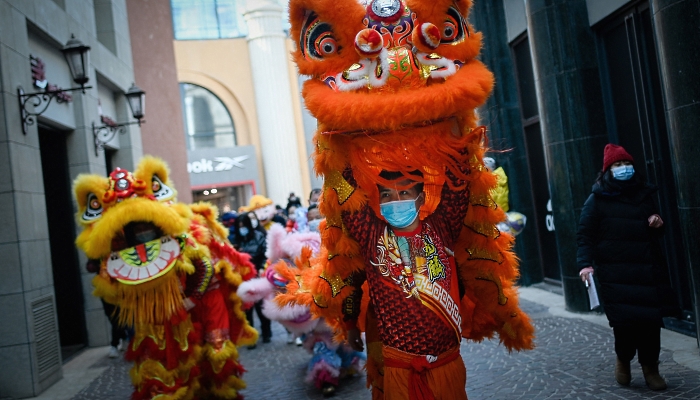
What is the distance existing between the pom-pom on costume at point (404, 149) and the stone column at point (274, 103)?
864 inches

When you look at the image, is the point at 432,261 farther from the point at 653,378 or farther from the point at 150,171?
the point at 150,171

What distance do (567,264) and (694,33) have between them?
372 centimetres

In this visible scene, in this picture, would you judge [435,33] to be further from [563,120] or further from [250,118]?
[250,118]

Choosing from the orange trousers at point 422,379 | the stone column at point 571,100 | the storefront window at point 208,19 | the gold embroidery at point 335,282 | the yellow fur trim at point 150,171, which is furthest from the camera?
→ the storefront window at point 208,19

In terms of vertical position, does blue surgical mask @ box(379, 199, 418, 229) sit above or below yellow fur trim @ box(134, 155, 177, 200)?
below

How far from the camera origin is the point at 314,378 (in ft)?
21.7

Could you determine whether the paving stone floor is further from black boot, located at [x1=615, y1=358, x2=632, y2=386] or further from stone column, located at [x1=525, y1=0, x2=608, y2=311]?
stone column, located at [x1=525, y1=0, x2=608, y2=311]

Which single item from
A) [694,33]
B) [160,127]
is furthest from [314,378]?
[160,127]

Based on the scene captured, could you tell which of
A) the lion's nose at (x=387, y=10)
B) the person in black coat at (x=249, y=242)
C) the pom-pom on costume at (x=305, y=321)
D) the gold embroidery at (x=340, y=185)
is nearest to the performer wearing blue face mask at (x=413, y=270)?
the gold embroidery at (x=340, y=185)

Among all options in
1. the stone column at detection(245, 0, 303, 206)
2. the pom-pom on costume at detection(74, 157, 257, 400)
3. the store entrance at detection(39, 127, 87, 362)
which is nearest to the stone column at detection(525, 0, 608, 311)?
the pom-pom on costume at detection(74, 157, 257, 400)

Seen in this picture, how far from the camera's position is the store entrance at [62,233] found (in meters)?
10.7

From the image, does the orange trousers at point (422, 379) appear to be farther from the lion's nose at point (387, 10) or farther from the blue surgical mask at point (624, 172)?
the blue surgical mask at point (624, 172)

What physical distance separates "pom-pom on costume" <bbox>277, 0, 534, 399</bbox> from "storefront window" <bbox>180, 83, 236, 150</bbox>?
77.4ft

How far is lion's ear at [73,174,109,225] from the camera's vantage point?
19.5 ft
